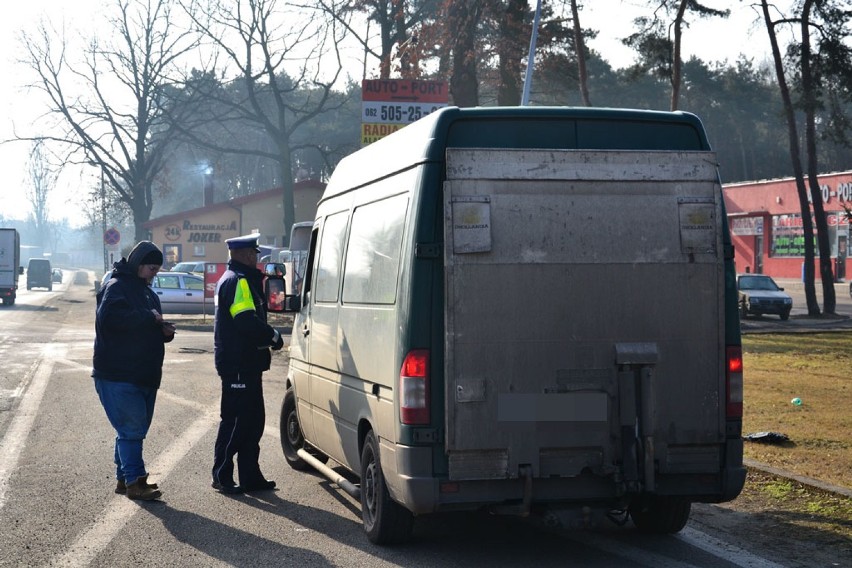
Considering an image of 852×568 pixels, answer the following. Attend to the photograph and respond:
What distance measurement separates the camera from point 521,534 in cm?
726

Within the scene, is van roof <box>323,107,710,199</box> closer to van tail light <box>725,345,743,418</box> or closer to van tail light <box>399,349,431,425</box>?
van tail light <box>399,349,431,425</box>

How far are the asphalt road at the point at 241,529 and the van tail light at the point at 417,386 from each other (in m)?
0.87

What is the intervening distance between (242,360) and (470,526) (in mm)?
2166

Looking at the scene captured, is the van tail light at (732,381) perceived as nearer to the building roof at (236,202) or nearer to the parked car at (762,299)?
the parked car at (762,299)

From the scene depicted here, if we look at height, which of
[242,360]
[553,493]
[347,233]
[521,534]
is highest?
[347,233]

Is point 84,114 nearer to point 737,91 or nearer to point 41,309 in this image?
point 41,309

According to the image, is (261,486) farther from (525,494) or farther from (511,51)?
(511,51)

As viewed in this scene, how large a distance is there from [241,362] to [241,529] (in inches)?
60.9

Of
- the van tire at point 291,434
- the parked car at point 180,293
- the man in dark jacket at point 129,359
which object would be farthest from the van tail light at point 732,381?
the parked car at point 180,293

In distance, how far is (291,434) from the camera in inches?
388

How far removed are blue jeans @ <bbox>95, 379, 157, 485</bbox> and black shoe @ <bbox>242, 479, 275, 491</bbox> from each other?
81 cm

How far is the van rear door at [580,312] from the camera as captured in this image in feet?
20.2

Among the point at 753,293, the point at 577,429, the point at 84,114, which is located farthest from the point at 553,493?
the point at 84,114

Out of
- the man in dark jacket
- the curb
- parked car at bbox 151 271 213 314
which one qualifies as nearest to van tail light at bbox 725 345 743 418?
the curb
